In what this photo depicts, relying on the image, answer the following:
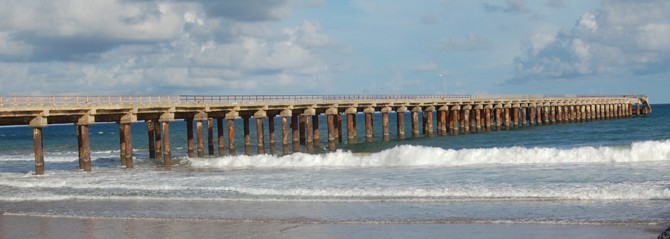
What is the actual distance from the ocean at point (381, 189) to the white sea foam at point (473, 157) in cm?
5

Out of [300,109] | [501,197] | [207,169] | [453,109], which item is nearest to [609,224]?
[501,197]

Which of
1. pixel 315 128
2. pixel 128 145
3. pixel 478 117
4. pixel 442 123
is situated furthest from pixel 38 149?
pixel 478 117

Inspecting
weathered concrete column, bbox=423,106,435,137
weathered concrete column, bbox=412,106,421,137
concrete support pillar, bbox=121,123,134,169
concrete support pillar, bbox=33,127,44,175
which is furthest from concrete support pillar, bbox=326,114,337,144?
concrete support pillar, bbox=33,127,44,175

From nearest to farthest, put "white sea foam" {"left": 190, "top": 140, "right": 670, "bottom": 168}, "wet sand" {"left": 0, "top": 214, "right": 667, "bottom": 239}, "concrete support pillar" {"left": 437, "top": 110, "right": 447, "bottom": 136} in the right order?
"wet sand" {"left": 0, "top": 214, "right": 667, "bottom": 239} → "white sea foam" {"left": 190, "top": 140, "right": 670, "bottom": 168} → "concrete support pillar" {"left": 437, "top": 110, "right": 447, "bottom": 136}

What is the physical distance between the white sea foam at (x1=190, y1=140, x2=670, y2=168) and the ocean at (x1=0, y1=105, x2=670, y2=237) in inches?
1.9

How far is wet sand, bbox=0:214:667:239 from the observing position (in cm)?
1422

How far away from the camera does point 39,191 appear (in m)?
25.4

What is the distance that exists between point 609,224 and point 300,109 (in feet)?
106

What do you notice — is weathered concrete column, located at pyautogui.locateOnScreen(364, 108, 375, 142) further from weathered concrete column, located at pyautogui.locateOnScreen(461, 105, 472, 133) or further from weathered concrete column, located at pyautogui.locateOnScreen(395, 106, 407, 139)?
weathered concrete column, located at pyautogui.locateOnScreen(461, 105, 472, 133)

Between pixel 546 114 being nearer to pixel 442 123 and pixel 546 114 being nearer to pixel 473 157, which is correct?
pixel 442 123

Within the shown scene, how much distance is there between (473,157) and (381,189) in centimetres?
1151

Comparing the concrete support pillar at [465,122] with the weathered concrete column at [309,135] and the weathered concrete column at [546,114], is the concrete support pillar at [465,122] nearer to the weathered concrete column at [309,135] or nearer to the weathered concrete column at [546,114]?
the weathered concrete column at [546,114]

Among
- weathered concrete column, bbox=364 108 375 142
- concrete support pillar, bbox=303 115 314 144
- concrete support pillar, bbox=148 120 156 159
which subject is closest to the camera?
concrete support pillar, bbox=148 120 156 159

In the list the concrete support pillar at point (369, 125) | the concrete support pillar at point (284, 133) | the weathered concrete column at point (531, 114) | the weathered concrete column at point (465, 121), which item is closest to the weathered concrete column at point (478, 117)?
the weathered concrete column at point (465, 121)
